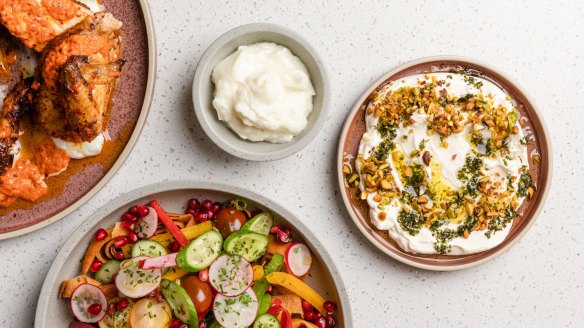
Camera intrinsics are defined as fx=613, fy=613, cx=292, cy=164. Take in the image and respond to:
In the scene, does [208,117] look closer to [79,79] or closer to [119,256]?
[79,79]

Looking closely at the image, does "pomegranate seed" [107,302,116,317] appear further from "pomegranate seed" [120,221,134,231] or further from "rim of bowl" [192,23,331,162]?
"rim of bowl" [192,23,331,162]

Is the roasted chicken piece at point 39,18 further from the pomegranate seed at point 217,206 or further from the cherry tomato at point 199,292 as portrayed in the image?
the cherry tomato at point 199,292

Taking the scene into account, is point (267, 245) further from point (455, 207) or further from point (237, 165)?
point (455, 207)

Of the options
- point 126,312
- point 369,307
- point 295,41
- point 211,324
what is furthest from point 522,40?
point 126,312

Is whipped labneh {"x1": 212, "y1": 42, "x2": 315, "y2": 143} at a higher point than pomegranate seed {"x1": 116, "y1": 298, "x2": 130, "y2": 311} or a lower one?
higher

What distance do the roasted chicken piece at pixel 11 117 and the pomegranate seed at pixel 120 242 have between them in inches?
26.0

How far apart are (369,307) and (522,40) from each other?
182cm

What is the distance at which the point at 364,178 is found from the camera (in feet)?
11.0

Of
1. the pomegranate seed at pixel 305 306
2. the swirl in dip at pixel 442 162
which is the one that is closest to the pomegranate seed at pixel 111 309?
the pomegranate seed at pixel 305 306

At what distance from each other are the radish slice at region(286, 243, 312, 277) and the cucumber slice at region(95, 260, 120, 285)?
0.92 metres

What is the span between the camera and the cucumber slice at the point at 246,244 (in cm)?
324

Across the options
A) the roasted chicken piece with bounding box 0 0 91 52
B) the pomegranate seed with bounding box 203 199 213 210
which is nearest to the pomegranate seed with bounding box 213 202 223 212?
Result: the pomegranate seed with bounding box 203 199 213 210

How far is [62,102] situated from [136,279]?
970 mm

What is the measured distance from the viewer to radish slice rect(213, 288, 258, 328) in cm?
319
